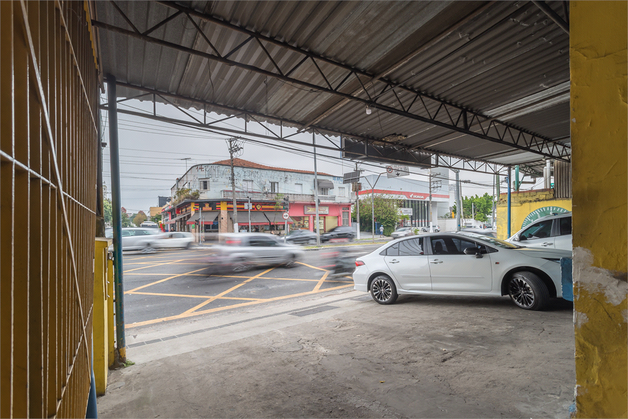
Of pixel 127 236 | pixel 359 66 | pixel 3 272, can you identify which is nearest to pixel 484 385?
pixel 3 272

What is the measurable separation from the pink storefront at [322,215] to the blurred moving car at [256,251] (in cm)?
2058

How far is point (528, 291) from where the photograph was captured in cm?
587

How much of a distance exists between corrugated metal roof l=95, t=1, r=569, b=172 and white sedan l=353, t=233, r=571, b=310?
335cm

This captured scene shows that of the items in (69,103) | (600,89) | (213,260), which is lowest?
(213,260)

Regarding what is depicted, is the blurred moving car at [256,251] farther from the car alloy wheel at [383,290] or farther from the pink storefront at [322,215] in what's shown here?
the pink storefront at [322,215]

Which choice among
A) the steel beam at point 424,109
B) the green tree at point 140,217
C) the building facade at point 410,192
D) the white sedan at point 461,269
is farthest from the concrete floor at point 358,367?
the green tree at point 140,217

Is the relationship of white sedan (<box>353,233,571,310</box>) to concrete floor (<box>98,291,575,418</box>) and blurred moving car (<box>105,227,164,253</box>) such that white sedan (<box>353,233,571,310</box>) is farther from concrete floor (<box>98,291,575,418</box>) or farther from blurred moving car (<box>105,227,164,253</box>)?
blurred moving car (<box>105,227,164,253</box>)

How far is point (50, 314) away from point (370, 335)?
4446 mm

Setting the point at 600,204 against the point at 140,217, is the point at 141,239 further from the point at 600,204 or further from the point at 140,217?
the point at 140,217

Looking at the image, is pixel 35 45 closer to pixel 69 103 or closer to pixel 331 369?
pixel 69 103

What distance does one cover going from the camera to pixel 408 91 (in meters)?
7.57

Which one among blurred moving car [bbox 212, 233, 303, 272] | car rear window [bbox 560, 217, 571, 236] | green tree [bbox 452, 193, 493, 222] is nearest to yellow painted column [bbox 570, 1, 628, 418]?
car rear window [bbox 560, 217, 571, 236]

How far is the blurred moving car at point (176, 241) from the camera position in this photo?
71.0 feet

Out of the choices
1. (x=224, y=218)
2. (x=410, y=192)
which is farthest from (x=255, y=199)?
(x=410, y=192)
